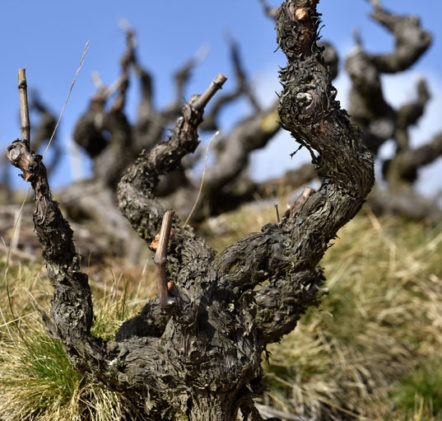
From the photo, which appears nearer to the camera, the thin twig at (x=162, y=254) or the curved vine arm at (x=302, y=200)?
the thin twig at (x=162, y=254)

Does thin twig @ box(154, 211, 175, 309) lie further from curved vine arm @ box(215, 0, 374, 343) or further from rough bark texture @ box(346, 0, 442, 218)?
rough bark texture @ box(346, 0, 442, 218)

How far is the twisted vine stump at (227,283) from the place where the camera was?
2.01 metres

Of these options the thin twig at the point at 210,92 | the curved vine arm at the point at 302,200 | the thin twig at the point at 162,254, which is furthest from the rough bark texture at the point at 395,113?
the thin twig at the point at 162,254

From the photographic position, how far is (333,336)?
14.0 feet

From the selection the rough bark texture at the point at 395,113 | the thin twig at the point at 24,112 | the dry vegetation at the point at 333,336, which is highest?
the rough bark texture at the point at 395,113

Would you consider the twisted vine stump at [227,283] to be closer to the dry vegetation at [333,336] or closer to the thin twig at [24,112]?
the thin twig at [24,112]

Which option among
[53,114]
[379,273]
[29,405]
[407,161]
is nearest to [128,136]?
[53,114]

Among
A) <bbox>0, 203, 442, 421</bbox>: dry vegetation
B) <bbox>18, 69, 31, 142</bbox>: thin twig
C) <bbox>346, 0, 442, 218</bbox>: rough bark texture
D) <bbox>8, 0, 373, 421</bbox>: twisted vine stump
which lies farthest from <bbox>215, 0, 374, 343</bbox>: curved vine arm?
<bbox>346, 0, 442, 218</bbox>: rough bark texture

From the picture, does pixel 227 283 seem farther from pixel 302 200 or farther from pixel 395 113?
pixel 395 113

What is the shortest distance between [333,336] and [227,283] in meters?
2.37

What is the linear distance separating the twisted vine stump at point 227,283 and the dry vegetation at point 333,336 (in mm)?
319

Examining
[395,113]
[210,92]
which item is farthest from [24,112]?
[395,113]

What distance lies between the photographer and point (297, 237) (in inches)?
88.3

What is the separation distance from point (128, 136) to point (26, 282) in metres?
3.58
